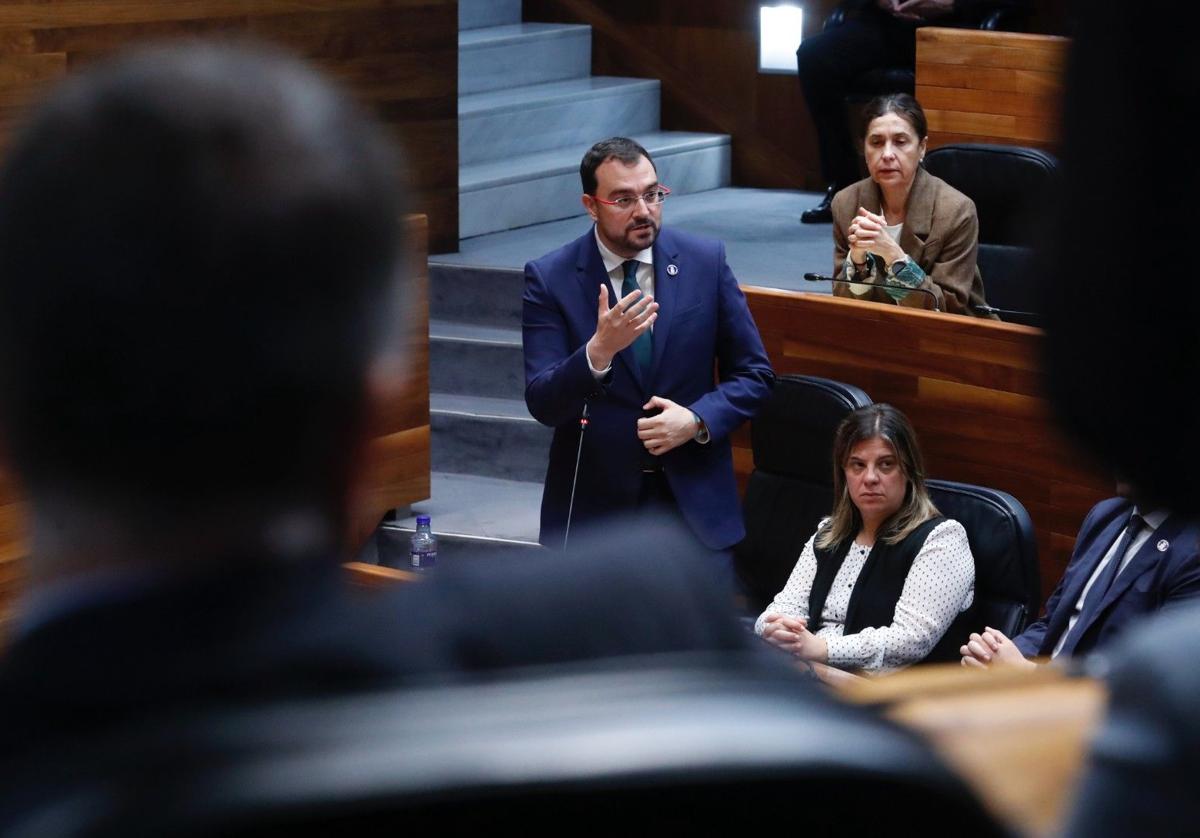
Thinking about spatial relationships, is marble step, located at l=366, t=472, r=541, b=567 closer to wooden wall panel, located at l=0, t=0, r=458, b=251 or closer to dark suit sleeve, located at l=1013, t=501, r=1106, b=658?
wooden wall panel, located at l=0, t=0, r=458, b=251

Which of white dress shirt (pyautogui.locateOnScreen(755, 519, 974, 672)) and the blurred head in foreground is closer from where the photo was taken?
the blurred head in foreground

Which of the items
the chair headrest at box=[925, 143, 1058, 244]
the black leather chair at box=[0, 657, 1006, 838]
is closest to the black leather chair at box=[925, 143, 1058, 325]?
the chair headrest at box=[925, 143, 1058, 244]

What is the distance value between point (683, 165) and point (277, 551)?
7426 mm

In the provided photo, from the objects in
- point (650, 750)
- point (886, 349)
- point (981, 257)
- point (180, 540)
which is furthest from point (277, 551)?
point (981, 257)

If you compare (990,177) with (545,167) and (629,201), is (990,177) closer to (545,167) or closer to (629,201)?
(629,201)

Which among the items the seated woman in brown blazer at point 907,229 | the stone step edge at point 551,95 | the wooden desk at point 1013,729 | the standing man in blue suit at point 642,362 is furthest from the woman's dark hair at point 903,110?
the wooden desk at point 1013,729

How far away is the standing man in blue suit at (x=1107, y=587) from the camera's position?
332 centimetres

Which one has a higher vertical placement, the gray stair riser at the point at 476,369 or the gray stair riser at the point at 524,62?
the gray stair riser at the point at 524,62

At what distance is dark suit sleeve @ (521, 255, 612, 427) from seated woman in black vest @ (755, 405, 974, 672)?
0.60 meters

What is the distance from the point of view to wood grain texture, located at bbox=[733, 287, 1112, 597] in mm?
4156

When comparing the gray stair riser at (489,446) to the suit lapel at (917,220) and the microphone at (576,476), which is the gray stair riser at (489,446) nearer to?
the suit lapel at (917,220)

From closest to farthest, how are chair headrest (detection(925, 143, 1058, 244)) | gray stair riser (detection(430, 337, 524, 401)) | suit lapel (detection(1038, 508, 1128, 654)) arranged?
suit lapel (detection(1038, 508, 1128, 654))
chair headrest (detection(925, 143, 1058, 244))
gray stair riser (detection(430, 337, 524, 401))

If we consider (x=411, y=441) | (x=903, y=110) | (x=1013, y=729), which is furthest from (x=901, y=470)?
(x=1013, y=729)

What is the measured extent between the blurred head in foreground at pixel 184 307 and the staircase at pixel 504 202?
4.51 metres
